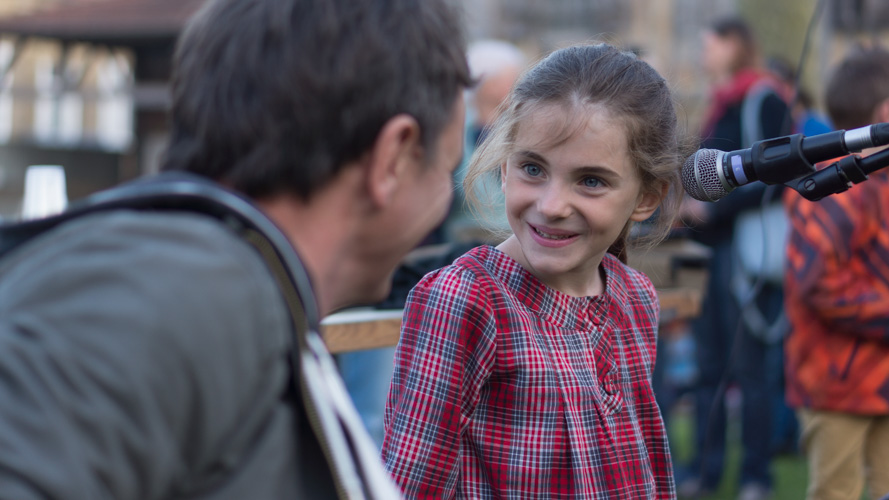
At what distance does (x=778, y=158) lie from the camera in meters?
1.51

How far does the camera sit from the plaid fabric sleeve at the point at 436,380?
1593 mm

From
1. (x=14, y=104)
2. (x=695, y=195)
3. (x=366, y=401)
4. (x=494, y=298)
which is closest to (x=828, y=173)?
(x=695, y=195)

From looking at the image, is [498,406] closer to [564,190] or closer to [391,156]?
[564,190]

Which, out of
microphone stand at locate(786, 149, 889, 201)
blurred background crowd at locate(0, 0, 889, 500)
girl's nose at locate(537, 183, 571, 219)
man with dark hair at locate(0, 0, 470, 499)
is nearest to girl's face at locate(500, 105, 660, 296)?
girl's nose at locate(537, 183, 571, 219)

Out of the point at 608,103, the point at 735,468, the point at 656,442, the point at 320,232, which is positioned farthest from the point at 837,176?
the point at 735,468

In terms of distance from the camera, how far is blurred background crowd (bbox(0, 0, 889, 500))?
13.7 ft

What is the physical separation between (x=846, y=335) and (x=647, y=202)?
1.60 meters

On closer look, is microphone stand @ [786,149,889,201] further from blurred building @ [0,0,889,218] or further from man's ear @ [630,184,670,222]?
blurred building @ [0,0,889,218]

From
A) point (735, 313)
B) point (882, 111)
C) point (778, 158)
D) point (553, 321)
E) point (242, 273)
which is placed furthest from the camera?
point (735, 313)

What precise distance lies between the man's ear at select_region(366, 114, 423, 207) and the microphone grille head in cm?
62

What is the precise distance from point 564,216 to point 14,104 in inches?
783

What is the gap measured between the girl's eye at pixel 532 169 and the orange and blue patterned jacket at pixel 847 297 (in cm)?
169

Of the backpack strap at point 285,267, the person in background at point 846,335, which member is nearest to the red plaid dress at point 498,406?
the backpack strap at point 285,267

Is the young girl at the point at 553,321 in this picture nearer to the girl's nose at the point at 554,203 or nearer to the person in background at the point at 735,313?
the girl's nose at the point at 554,203
